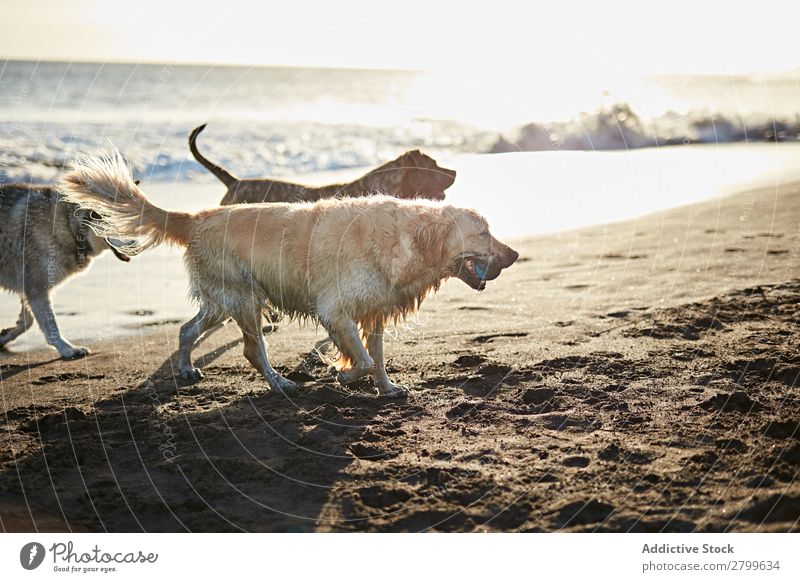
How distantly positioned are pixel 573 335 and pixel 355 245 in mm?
2907

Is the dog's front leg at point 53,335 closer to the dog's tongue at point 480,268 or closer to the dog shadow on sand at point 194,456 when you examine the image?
the dog shadow on sand at point 194,456

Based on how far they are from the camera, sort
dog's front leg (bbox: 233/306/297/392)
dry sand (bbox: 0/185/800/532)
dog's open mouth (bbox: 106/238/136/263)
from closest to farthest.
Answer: dry sand (bbox: 0/185/800/532), dog's front leg (bbox: 233/306/297/392), dog's open mouth (bbox: 106/238/136/263)

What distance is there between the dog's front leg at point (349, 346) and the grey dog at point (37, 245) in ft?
11.4

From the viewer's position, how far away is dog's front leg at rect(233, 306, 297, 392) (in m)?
7.55

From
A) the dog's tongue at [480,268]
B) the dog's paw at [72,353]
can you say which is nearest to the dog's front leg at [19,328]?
the dog's paw at [72,353]

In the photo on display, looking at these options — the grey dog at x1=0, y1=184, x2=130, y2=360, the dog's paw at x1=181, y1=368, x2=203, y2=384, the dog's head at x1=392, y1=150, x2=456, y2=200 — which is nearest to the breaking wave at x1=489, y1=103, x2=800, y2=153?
the dog's head at x1=392, y1=150, x2=456, y2=200

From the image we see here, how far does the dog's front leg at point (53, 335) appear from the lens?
9.07 meters

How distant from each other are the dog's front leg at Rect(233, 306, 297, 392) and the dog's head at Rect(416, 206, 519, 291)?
1.70m

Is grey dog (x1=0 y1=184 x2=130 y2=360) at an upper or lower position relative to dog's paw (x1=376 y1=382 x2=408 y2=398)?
upper

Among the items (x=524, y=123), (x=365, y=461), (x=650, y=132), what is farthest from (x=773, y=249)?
(x=650, y=132)

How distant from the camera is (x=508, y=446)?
6.10 metres
